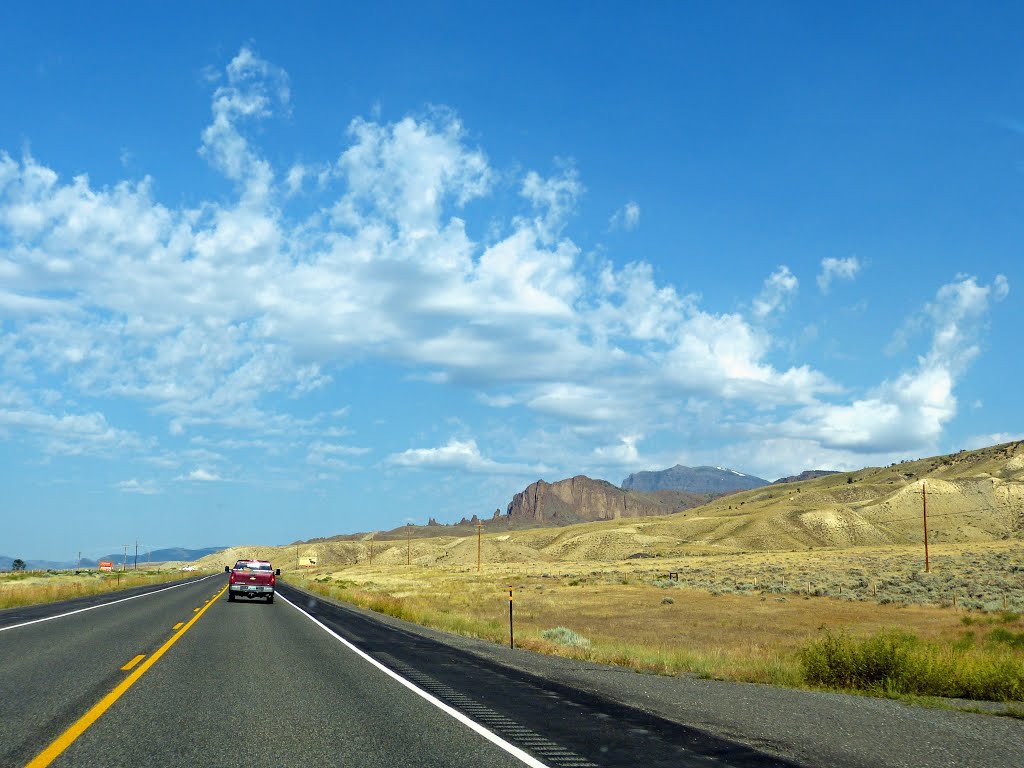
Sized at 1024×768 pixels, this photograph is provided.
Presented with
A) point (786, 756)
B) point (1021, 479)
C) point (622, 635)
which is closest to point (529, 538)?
point (1021, 479)

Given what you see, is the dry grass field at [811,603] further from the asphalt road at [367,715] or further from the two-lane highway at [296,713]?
the two-lane highway at [296,713]

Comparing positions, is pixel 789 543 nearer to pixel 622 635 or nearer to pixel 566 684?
pixel 622 635

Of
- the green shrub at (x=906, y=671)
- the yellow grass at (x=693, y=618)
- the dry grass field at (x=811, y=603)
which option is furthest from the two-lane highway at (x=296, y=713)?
the dry grass field at (x=811, y=603)

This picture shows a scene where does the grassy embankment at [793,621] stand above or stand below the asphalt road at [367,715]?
below

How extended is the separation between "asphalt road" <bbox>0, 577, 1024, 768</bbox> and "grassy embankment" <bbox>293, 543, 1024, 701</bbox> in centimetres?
221

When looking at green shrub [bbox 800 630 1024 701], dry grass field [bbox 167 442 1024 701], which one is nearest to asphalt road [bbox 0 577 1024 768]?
green shrub [bbox 800 630 1024 701]

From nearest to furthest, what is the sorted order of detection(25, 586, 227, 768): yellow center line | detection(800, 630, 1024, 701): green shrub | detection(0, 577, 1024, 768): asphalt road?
detection(25, 586, 227, 768): yellow center line → detection(0, 577, 1024, 768): asphalt road → detection(800, 630, 1024, 701): green shrub

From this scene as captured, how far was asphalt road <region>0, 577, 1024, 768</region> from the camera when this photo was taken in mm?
7117

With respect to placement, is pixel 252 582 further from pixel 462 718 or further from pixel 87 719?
pixel 462 718

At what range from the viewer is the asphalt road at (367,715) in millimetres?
7117

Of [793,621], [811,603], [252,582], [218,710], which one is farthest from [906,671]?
[811,603]

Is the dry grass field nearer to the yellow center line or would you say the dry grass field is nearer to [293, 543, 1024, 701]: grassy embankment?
[293, 543, 1024, 701]: grassy embankment

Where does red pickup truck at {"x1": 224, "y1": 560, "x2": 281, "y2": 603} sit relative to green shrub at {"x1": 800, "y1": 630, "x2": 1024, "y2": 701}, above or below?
below

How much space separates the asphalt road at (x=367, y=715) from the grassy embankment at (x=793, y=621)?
2.21 metres
